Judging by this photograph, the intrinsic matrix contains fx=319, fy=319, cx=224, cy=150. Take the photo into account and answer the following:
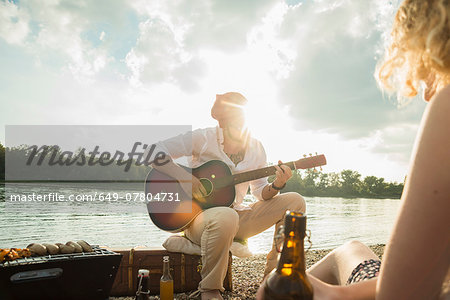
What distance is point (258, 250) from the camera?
22.0 feet

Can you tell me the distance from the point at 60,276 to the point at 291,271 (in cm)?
236

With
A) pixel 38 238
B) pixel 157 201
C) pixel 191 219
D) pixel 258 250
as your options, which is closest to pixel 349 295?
pixel 191 219

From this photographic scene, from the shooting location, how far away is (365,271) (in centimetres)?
114

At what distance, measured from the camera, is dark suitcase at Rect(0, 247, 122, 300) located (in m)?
2.41

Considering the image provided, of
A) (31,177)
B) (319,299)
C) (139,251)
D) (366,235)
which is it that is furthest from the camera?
(31,177)

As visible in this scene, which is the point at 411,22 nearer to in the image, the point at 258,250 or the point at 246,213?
the point at 246,213

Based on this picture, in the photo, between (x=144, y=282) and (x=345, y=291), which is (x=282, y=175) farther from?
(x=345, y=291)

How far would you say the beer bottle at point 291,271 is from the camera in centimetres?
83

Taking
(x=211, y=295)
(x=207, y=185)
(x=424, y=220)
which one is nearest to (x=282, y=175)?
(x=207, y=185)

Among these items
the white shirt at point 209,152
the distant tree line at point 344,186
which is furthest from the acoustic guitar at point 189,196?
the distant tree line at point 344,186

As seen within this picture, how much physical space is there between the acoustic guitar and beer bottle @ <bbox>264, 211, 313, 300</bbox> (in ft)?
9.32

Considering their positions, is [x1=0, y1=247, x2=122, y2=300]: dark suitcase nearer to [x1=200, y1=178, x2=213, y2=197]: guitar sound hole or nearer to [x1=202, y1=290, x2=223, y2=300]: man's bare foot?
[x1=202, y1=290, x2=223, y2=300]: man's bare foot

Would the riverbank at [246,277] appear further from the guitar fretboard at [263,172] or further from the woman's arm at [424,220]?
the woman's arm at [424,220]

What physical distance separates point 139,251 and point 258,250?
3778 millimetres
